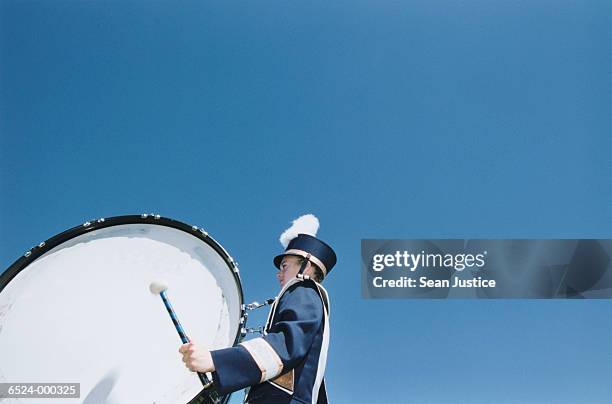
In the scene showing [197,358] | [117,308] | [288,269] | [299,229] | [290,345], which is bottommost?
[197,358]

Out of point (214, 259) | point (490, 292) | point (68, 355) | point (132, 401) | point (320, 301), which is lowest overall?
point (132, 401)

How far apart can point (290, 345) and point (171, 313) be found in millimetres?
466

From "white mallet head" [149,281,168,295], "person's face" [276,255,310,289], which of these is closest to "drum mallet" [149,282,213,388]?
"white mallet head" [149,281,168,295]

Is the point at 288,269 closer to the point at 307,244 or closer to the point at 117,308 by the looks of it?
the point at 307,244

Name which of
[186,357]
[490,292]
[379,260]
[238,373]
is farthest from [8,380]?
[490,292]

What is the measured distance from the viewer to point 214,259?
2.59 meters

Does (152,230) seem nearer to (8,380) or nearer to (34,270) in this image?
(34,270)

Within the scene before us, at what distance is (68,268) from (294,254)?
3.12ft

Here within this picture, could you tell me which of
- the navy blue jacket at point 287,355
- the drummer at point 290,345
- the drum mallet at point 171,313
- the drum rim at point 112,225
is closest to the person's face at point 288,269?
the drummer at point 290,345

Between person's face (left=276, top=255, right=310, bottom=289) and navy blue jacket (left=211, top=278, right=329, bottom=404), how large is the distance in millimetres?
121

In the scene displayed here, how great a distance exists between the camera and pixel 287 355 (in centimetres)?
229

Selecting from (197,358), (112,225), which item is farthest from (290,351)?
(112,225)

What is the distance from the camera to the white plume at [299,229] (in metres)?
2.81

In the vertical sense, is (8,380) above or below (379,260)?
below
